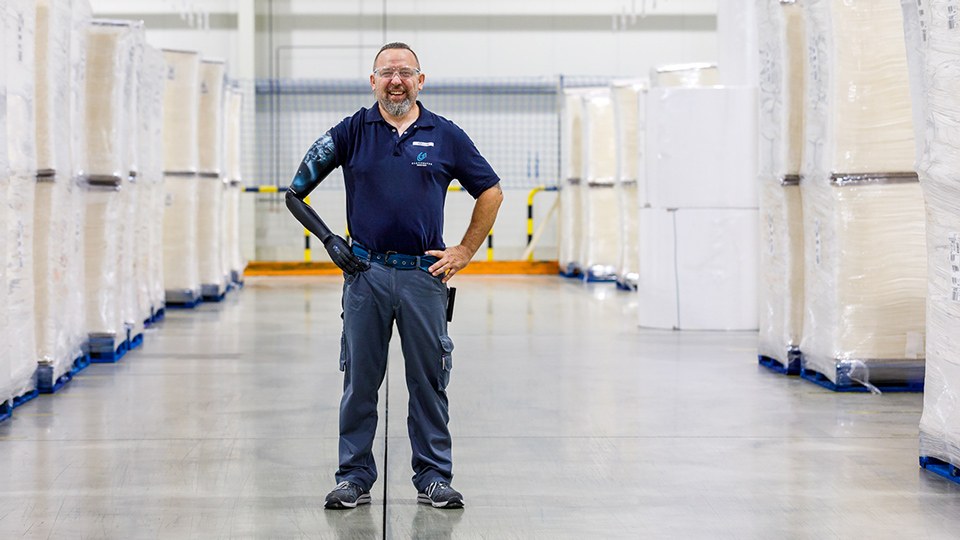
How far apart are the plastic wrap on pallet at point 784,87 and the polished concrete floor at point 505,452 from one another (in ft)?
4.08

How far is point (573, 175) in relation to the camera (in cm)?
1628

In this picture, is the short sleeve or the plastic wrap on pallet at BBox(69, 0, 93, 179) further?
the plastic wrap on pallet at BBox(69, 0, 93, 179)

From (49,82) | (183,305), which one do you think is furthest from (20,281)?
(183,305)

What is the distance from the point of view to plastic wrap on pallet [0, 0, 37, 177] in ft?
19.1

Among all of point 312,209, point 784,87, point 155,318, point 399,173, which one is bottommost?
point 155,318

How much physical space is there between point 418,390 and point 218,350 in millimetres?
4722

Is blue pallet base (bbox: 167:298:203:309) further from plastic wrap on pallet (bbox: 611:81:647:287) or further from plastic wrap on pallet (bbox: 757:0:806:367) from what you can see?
plastic wrap on pallet (bbox: 757:0:806:367)

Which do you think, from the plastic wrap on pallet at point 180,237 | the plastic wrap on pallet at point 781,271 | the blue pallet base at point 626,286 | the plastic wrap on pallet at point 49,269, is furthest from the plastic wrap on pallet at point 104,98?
the blue pallet base at point 626,286

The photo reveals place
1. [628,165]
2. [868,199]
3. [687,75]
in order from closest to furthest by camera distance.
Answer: [868,199], [687,75], [628,165]

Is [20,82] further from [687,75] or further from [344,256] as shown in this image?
[687,75]

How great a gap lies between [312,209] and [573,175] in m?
12.3

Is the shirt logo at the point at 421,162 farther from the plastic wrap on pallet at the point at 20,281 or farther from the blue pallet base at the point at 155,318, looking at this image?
the blue pallet base at the point at 155,318

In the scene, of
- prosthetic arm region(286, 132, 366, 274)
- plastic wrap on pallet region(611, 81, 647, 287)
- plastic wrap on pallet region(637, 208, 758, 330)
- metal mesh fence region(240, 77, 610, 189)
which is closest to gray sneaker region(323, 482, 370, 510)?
prosthetic arm region(286, 132, 366, 274)

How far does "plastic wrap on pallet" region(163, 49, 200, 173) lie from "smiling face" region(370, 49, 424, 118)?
735 centimetres
